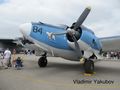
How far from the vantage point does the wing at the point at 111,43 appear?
18.0m

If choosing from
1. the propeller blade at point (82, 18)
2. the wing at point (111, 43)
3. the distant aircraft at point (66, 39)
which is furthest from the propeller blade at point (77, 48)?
the wing at point (111, 43)

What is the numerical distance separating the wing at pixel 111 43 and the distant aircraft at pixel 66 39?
1.76 metres

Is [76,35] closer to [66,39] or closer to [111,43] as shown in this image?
[66,39]

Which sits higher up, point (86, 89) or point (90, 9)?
point (90, 9)

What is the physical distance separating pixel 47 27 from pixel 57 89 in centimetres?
717

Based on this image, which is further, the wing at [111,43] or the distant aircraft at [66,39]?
the wing at [111,43]

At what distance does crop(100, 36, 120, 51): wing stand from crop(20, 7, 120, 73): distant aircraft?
A: 1765 millimetres

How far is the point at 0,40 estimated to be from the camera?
161 feet

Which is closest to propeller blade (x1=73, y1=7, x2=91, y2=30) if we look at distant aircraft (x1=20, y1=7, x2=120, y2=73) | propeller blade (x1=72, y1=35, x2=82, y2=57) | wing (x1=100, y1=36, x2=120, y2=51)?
distant aircraft (x1=20, y1=7, x2=120, y2=73)

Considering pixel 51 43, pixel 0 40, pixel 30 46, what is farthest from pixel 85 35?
pixel 0 40

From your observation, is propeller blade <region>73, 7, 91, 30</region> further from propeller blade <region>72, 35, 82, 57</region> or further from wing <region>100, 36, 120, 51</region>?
wing <region>100, 36, 120, 51</region>

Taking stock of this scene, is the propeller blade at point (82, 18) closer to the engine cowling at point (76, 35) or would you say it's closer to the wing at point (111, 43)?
the engine cowling at point (76, 35)

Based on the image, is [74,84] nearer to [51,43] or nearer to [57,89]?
[57,89]

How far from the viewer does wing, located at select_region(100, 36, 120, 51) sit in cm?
1798
